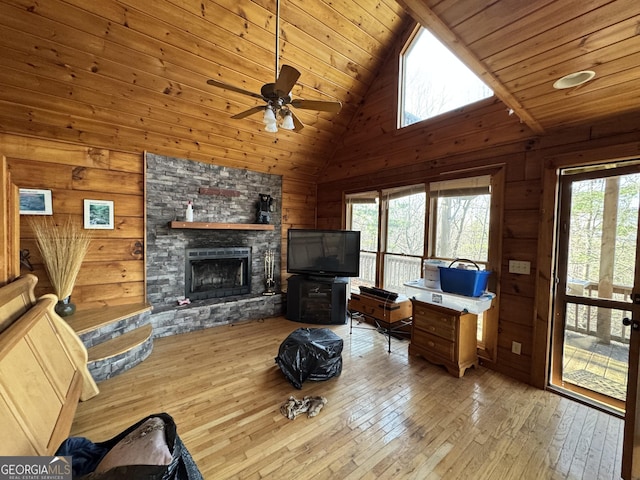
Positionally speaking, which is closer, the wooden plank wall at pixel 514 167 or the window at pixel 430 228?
the wooden plank wall at pixel 514 167

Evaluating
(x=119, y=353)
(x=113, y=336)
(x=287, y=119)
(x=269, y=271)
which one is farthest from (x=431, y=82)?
(x=113, y=336)

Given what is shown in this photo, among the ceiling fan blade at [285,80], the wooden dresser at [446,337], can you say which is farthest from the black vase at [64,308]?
the wooden dresser at [446,337]

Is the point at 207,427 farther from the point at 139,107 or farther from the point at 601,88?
the point at 601,88

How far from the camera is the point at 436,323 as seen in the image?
269 cm

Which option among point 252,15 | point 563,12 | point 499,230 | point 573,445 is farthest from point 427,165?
point 573,445

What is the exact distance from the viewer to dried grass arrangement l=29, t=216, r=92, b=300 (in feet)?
8.61

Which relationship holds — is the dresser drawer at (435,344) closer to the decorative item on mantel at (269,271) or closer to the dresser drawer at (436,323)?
the dresser drawer at (436,323)

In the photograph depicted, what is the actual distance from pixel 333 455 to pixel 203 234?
130 inches

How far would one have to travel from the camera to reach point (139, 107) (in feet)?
9.48

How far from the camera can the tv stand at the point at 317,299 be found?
3867 millimetres

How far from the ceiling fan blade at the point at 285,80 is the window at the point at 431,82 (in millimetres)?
2214

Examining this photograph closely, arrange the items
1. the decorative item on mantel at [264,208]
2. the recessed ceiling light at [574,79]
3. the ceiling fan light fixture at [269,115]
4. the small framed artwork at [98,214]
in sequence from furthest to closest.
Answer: the decorative item on mantel at [264,208]
the small framed artwork at [98,214]
the ceiling fan light fixture at [269,115]
the recessed ceiling light at [574,79]

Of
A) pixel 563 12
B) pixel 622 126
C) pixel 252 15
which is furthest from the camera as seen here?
pixel 252 15

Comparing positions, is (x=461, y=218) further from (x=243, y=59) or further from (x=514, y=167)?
(x=243, y=59)
